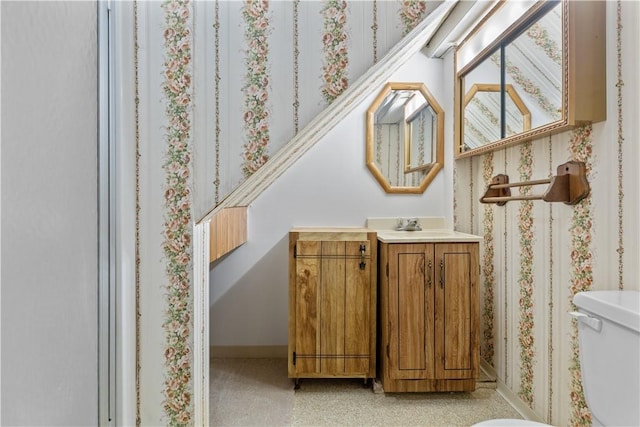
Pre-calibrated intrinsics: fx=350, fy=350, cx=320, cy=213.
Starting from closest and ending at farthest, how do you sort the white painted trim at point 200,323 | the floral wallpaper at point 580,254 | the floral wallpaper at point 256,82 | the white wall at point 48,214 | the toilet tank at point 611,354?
the white wall at point 48,214, the toilet tank at point 611,354, the floral wallpaper at point 256,82, the white painted trim at point 200,323, the floral wallpaper at point 580,254

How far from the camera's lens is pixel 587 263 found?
4.34 ft

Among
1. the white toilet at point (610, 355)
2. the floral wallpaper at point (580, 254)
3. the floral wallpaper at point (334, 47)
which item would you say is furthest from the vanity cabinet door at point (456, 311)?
the floral wallpaper at point (334, 47)

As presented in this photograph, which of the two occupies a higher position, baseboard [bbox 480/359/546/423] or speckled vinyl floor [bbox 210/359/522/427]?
baseboard [bbox 480/359/546/423]

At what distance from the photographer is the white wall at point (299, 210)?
243 centimetres

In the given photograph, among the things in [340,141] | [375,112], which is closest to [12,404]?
[340,141]

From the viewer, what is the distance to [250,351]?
2.46 meters

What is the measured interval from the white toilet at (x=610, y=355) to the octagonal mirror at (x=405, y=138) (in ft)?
4.74

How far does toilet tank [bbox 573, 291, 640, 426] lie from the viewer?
3.04 ft

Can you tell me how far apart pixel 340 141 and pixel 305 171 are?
0.32 m

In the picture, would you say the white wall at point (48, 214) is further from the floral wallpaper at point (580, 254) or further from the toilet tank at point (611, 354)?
the floral wallpaper at point (580, 254)

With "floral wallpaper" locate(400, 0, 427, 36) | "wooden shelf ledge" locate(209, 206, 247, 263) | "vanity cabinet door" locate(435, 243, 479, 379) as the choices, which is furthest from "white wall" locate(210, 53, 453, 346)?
"floral wallpaper" locate(400, 0, 427, 36)

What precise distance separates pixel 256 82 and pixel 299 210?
145 cm

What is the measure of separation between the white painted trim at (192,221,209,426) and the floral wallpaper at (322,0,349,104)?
0.61 m

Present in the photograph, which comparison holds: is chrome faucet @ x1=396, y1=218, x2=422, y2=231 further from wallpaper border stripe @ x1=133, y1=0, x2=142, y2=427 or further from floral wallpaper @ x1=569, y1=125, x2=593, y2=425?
wallpaper border stripe @ x1=133, y1=0, x2=142, y2=427
